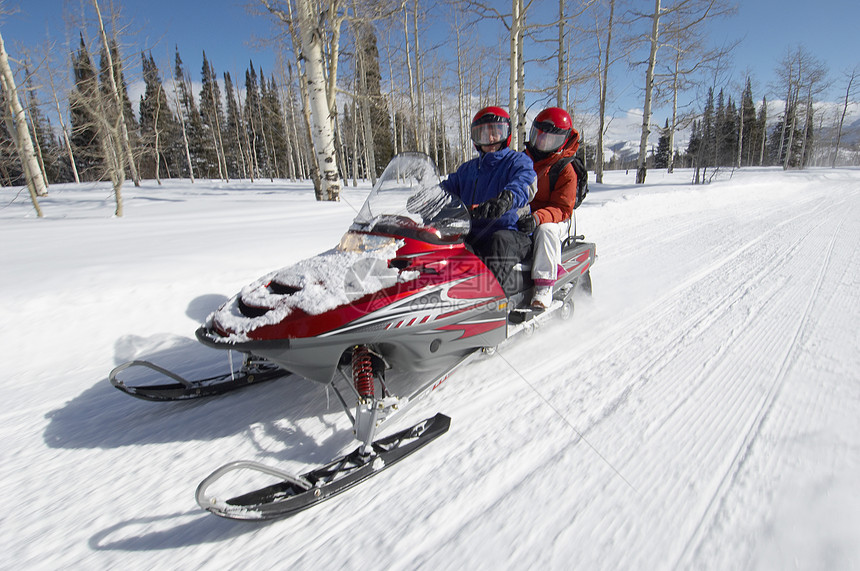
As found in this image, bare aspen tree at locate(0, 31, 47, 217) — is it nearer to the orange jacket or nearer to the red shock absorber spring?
the orange jacket

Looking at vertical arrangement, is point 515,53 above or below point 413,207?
above

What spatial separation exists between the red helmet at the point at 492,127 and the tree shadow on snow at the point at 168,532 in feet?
8.47

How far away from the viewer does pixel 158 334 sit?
3.15 m

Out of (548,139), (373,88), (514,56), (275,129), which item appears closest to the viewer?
(548,139)

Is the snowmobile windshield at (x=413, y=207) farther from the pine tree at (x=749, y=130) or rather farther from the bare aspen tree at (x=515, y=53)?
the pine tree at (x=749, y=130)

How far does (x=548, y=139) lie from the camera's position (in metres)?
3.30

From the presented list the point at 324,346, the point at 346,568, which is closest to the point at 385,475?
the point at 346,568

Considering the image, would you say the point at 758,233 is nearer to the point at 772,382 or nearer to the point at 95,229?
the point at 772,382

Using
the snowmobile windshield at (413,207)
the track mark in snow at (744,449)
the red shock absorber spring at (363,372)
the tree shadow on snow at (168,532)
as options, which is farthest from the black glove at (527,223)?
the tree shadow on snow at (168,532)

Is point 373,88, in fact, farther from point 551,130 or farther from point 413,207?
point 413,207

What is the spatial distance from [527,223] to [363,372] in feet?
5.29

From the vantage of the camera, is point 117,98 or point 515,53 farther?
point 117,98

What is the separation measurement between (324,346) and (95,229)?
640 cm

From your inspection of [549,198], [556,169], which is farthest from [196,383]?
[556,169]
